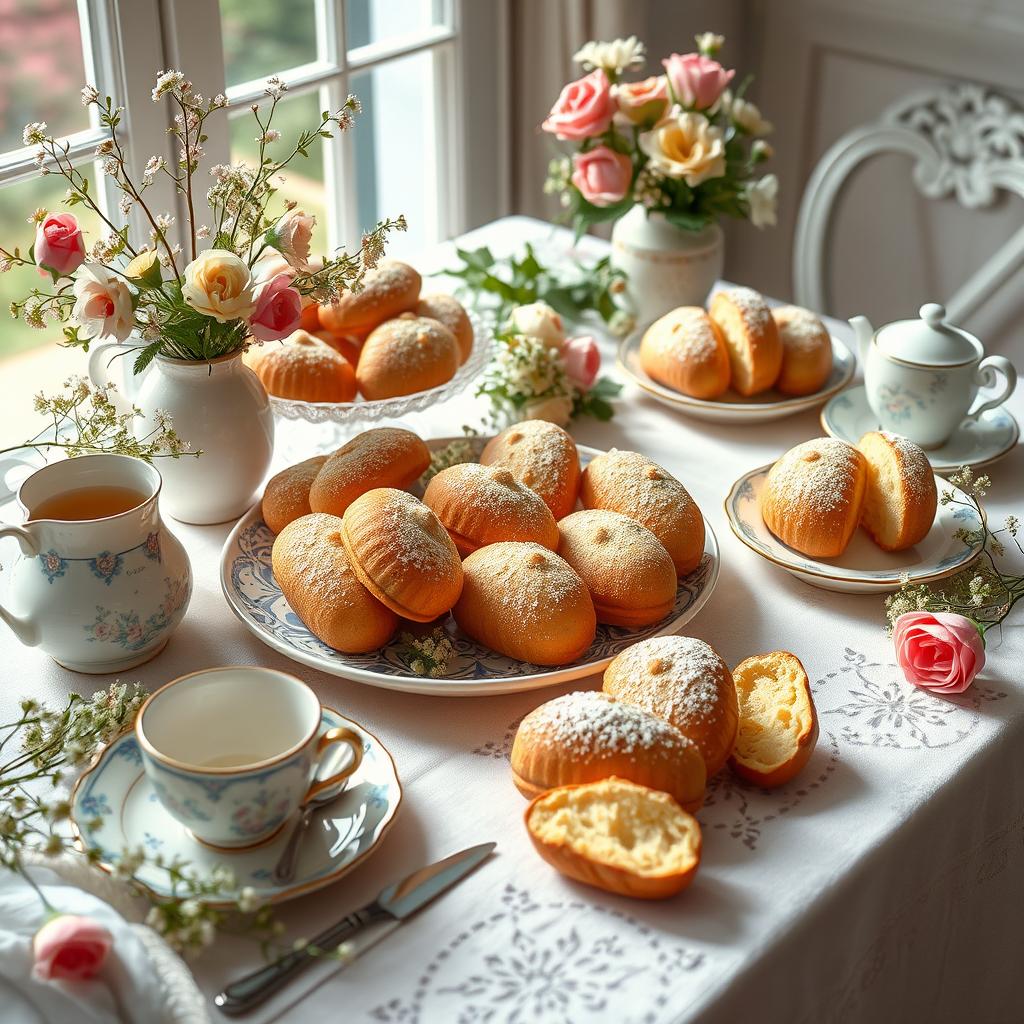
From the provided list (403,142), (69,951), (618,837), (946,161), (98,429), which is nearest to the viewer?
(69,951)

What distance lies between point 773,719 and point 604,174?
0.79 m

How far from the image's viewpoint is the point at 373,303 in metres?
1.33

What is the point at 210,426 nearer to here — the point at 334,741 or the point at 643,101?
the point at 334,741

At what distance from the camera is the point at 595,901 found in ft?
2.62

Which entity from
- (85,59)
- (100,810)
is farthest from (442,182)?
(100,810)

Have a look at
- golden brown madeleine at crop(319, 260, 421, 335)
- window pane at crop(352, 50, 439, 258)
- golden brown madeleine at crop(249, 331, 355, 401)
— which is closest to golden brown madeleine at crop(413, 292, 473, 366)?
golden brown madeleine at crop(319, 260, 421, 335)

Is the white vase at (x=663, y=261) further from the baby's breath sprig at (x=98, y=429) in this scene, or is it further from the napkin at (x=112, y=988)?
the napkin at (x=112, y=988)

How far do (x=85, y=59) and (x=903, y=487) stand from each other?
1.04 meters

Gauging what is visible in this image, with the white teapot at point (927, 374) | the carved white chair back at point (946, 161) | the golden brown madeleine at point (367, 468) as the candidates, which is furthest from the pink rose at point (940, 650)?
the carved white chair back at point (946, 161)

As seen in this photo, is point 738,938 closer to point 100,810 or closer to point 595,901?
point 595,901

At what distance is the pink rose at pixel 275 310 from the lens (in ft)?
3.48

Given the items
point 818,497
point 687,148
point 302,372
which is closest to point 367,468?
point 302,372

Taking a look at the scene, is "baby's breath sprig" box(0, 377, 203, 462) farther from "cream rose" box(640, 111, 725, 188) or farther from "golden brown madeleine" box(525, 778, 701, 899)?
"cream rose" box(640, 111, 725, 188)

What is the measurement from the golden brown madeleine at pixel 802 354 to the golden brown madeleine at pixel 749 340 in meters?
0.02
